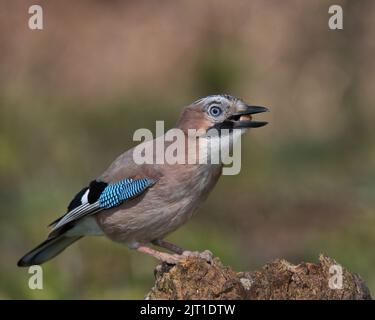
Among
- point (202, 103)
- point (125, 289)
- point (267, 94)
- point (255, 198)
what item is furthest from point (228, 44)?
point (202, 103)

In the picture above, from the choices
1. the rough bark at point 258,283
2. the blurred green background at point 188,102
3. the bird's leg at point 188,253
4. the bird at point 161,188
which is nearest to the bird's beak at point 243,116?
the bird at point 161,188

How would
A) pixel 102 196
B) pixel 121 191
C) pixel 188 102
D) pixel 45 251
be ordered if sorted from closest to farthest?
pixel 121 191 < pixel 102 196 < pixel 45 251 < pixel 188 102

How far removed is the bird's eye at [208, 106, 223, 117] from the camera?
22.2 feet

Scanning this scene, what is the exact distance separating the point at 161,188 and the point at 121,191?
11.0 inches

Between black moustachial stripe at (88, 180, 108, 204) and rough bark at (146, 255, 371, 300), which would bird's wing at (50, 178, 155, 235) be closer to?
black moustachial stripe at (88, 180, 108, 204)

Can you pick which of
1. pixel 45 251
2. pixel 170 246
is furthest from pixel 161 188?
pixel 45 251

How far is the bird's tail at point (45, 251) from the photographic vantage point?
7406 mm

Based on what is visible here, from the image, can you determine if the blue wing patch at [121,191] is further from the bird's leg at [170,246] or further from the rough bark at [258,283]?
the rough bark at [258,283]

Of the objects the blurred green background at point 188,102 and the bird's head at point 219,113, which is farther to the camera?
the blurred green background at point 188,102

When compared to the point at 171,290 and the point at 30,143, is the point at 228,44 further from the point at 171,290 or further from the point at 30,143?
the point at 171,290

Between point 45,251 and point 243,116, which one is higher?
point 243,116

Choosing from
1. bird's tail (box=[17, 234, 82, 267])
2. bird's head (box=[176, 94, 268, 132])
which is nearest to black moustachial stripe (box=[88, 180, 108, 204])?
bird's tail (box=[17, 234, 82, 267])

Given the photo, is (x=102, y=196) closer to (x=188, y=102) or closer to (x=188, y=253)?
(x=188, y=253)

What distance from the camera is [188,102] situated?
13.4 m
